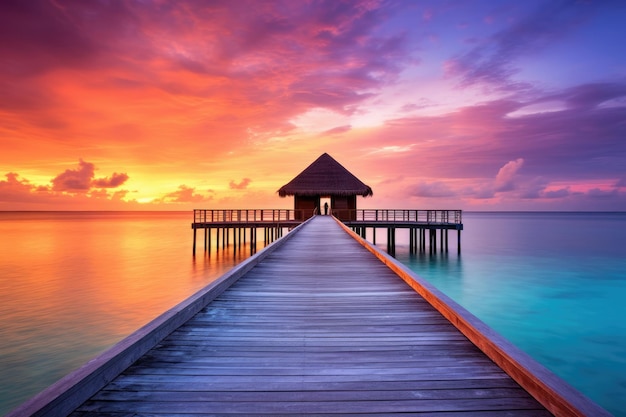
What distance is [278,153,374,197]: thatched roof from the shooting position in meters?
28.0

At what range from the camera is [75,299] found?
14984mm

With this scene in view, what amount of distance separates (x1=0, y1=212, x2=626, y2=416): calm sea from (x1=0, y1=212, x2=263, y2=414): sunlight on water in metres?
0.04

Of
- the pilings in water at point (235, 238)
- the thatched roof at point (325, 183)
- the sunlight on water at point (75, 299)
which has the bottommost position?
the sunlight on water at point (75, 299)

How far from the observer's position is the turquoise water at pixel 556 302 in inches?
332

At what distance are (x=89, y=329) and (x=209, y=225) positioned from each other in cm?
1592

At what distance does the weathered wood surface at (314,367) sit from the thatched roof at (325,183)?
23527 mm

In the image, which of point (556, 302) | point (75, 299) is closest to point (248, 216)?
point (75, 299)

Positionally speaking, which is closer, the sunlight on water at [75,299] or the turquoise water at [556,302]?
the turquoise water at [556,302]

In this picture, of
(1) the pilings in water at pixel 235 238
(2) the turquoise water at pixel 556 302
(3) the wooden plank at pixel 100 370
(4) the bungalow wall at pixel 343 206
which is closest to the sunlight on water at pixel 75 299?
(1) the pilings in water at pixel 235 238

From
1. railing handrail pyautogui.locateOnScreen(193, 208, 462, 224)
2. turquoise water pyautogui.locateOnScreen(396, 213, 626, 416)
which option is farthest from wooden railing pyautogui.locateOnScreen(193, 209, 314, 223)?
turquoise water pyautogui.locateOnScreen(396, 213, 626, 416)

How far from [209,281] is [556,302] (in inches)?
567

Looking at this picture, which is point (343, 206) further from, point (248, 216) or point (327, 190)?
point (248, 216)

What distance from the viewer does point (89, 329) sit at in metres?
11.2

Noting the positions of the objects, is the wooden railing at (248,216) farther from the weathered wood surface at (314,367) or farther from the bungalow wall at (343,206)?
the weathered wood surface at (314,367)
